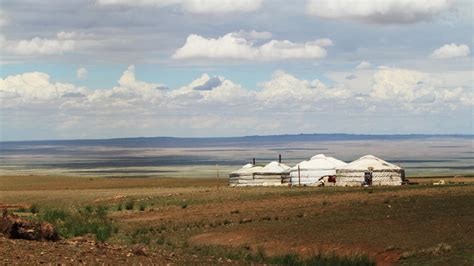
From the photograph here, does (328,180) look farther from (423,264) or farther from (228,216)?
(423,264)

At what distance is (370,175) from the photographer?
65.5 metres

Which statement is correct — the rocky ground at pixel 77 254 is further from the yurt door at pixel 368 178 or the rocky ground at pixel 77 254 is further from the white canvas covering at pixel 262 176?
the white canvas covering at pixel 262 176

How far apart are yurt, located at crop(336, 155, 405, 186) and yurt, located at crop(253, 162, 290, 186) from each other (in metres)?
6.45

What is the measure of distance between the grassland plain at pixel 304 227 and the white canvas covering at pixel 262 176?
17.3 m

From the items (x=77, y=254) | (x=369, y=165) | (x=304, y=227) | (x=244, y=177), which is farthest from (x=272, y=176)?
(x=77, y=254)

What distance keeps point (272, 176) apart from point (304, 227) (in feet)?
123

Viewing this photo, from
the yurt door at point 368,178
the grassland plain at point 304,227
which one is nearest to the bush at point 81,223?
the grassland plain at point 304,227

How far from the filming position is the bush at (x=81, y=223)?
108ft

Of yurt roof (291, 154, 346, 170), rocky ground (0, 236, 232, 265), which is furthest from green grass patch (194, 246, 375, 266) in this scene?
yurt roof (291, 154, 346, 170)

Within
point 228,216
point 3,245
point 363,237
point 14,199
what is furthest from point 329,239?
point 14,199

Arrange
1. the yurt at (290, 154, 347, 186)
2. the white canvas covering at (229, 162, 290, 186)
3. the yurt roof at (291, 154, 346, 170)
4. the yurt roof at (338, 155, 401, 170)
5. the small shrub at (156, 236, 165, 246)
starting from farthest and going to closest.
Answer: the white canvas covering at (229, 162, 290, 186) → the yurt roof at (291, 154, 346, 170) → the yurt at (290, 154, 347, 186) → the yurt roof at (338, 155, 401, 170) → the small shrub at (156, 236, 165, 246)

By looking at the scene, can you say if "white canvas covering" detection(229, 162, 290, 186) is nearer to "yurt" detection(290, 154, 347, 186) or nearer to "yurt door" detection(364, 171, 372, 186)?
"yurt" detection(290, 154, 347, 186)

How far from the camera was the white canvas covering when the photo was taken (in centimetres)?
7206

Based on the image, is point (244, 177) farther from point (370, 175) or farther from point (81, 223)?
point (81, 223)
